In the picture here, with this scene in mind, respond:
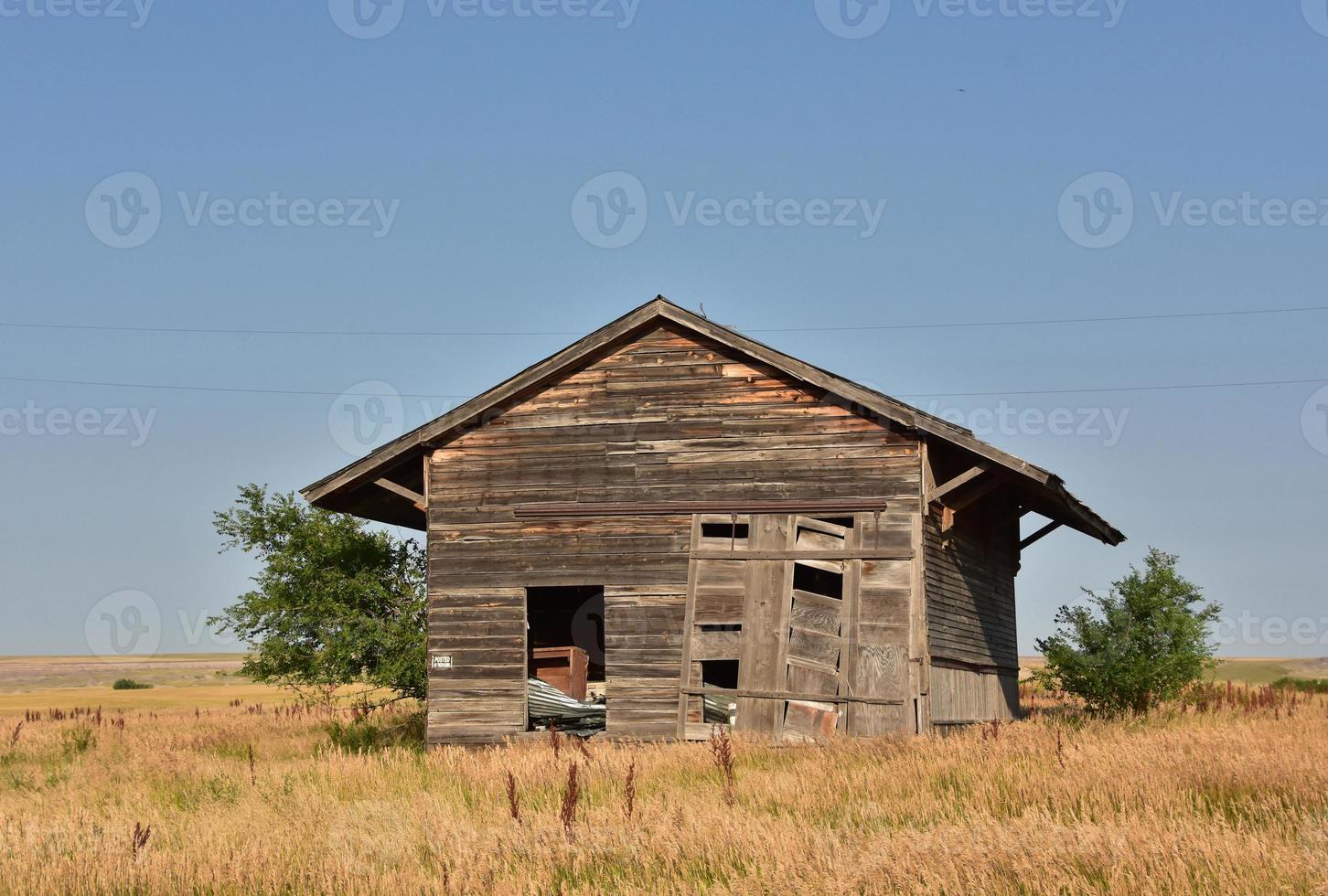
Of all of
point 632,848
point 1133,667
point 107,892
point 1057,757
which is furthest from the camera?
point 1133,667

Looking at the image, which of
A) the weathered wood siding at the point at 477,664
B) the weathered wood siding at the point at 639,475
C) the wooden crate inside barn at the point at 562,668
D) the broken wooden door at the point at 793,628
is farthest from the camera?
the wooden crate inside barn at the point at 562,668

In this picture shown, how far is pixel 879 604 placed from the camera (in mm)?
17688

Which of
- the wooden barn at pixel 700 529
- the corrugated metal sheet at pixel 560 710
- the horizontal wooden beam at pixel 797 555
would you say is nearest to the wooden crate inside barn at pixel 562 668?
the corrugated metal sheet at pixel 560 710

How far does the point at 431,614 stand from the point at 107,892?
10.5m

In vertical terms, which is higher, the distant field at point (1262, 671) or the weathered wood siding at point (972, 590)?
the weathered wood siding at point (972, 590)

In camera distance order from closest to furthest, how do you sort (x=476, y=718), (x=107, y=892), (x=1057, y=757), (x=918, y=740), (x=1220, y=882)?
(x=1220, y=882) < (x=107, y=892) < (x=1057, y=757) < (x=918, y=740) < (x=476, y=718)

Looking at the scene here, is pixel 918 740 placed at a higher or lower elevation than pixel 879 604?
lower

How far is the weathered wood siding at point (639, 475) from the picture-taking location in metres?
18.2

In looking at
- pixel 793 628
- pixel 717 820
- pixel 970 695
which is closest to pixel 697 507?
pixel 793 628

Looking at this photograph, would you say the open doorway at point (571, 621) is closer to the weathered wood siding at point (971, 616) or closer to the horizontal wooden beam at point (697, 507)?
the horizontal wooden beam at point (697, 507)

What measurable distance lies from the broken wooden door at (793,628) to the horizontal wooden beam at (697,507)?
0.10 metres

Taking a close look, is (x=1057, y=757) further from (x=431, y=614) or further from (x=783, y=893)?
(x=431, y=614)

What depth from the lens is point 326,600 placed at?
87.6 ft

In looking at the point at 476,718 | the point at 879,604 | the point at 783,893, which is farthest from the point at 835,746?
the point at 783,893
